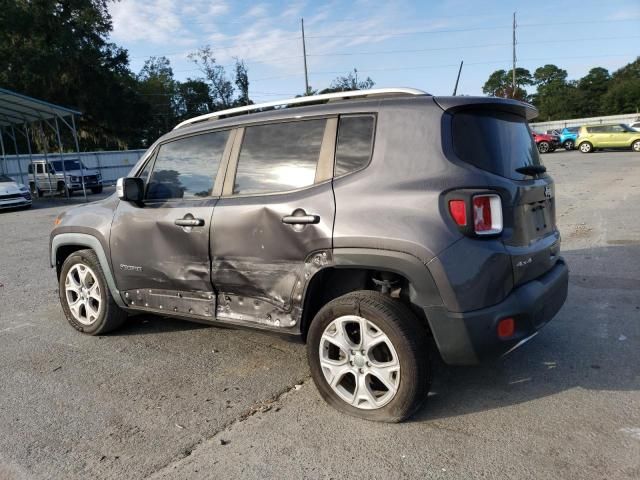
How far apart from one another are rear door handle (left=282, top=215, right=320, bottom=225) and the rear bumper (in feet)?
2.73

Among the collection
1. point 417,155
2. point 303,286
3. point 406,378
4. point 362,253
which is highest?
point 417,155

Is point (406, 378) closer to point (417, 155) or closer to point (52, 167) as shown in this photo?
point (417, 155)

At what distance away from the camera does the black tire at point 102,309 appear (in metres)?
4.41

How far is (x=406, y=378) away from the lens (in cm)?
283

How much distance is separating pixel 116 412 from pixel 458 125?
Answer: 2.72 m

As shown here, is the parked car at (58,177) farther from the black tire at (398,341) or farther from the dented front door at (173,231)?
the black tire at (398,341)

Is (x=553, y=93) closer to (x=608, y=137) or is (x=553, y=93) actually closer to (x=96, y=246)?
(x=608, y=137)

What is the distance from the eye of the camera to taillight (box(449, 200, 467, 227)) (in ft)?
8.85

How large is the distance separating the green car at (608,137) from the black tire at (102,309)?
3196cm

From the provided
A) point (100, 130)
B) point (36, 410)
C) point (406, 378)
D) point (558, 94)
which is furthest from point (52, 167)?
point (558, 94)

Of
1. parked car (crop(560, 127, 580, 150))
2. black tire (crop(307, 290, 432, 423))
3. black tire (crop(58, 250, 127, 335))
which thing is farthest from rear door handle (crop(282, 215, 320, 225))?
parked car (crop(560, 127, 580, 150))

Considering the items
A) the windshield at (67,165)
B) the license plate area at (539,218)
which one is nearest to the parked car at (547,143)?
the windshield at (67,165)

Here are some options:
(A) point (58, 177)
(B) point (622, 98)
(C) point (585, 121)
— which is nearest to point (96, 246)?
(A) point (58, 177)

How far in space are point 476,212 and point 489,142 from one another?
1.66 ft
